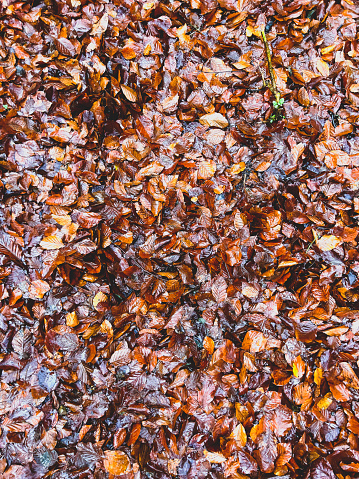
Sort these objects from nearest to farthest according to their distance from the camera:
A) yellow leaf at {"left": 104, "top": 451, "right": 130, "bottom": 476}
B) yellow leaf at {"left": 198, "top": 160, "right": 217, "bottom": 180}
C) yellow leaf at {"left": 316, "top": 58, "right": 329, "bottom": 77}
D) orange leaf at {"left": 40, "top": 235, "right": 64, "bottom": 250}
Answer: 1. yellow leaf at {"left": 104, "top": 451, "right": 130, "bottom": 476}
2. orange leaf at {"left": 40, "top": 235, "right": 64, "bottom": 250}
3. yellow leaf at {"left": 198, "top": 160, "right": 217, "bottom": 180}
4. yellow leaf at {"left": 316, "top": 58, "right": 329, "bottom": 77}

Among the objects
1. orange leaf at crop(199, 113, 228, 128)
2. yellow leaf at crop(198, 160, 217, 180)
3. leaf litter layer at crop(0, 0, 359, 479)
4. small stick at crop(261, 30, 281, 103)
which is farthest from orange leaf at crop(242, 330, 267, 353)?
small stick at crop(261, 30, 281, 103)

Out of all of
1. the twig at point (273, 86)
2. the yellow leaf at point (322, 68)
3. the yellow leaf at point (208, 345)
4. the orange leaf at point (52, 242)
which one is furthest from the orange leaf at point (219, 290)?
the yellow leaf at point (322, 68)

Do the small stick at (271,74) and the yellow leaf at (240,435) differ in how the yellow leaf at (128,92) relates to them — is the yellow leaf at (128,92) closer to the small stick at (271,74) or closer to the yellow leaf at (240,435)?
the small stick at (271,74)

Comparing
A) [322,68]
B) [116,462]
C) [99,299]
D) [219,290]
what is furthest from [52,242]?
[322,68]

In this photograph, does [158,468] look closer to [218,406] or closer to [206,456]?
[206,456]

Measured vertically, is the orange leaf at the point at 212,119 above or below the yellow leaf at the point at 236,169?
above

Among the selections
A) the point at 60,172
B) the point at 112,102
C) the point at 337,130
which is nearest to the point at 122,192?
the point at 60,172

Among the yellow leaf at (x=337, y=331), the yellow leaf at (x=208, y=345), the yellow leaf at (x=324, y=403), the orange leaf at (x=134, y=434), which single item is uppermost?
the yellow leaf at (x=337, y=331)

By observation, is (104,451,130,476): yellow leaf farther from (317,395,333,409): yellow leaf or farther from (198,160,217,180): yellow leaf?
(198,160,217,180): yellow leaf

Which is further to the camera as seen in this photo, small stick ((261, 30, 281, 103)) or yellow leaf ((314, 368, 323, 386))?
small stick ((261, 30, 281, 103))
